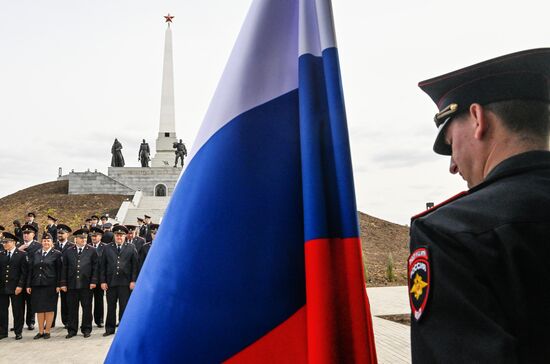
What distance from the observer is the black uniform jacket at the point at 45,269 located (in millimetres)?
7977

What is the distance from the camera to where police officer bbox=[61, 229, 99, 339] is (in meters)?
8.04

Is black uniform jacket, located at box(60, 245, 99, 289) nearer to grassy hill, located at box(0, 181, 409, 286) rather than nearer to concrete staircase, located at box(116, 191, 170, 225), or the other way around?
grassy hill, located at box(0, 181, 409, 286)

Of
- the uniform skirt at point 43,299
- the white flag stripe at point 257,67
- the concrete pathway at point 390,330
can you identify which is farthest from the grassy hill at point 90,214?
the white flag stripe at point 257,67

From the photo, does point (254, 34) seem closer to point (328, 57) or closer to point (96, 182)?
point (328, 57)

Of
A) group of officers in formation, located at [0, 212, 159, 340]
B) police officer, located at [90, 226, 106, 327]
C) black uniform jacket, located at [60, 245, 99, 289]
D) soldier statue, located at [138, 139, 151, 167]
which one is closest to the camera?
group of officers in formation, located at [0, 212, 159, 340]

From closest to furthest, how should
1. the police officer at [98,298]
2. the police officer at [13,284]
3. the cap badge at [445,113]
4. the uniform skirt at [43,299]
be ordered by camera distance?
the cap badge at [445,113]
the uniform skirt at [43,299]
the police officer at [13,284]
the police officer at [98,298]

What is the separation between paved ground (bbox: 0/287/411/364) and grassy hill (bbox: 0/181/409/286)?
30.4ft

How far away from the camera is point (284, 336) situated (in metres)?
1.23

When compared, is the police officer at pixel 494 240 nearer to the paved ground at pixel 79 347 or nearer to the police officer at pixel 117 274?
the paved ground at pixel 79 347

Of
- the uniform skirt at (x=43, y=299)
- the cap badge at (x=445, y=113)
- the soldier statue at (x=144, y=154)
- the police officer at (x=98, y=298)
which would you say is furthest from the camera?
the soldier statue at (x=144, y=154)

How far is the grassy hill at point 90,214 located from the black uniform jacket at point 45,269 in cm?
1097

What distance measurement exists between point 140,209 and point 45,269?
61.7ft

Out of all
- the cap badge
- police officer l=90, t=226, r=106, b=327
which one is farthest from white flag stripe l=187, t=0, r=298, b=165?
police officer l=90, t=226, r=106, b=327

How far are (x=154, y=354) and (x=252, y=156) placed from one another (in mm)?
582
